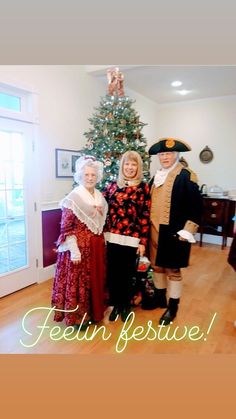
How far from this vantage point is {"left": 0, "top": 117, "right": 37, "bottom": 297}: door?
108 inches

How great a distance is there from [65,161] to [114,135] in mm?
870

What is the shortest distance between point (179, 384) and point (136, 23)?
1700 millimetres

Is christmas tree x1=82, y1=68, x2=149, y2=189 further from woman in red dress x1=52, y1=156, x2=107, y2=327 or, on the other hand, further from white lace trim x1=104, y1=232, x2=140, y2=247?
white lace trim x1=104, y1=232, x2=140, y2=247

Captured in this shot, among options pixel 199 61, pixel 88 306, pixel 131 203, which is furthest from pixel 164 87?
pixel 88 306

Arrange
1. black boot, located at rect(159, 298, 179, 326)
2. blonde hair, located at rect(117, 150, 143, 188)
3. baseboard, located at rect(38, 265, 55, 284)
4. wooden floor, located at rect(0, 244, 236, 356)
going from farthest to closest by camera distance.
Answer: baseboard, located at rect(38, 265, 55, 284), black boot, located at rect(159, 298, 179, 326), blonde hair, located at rect(117, 150, 143, 188), wooden floor, located at rect(0, 244, 236, 356)

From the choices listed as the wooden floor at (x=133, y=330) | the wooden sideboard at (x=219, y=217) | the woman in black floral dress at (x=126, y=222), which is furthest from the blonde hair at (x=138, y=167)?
the wooden sideboard at (x=219, y=217)

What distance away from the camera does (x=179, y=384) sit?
1292 mm

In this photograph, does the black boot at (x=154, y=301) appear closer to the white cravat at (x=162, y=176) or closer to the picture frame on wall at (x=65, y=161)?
the white cravat at (x=162, y=176)

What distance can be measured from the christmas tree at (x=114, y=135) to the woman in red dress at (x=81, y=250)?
2.05 ft

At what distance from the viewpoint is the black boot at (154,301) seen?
100 inches

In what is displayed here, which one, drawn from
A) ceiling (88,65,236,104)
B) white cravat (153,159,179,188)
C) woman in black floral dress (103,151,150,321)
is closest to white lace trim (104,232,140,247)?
woman in black floral dress (103,151,150,321)

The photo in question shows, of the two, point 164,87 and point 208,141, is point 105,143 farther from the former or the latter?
point 208,141

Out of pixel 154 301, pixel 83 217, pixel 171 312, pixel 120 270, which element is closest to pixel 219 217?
pixel 154 301

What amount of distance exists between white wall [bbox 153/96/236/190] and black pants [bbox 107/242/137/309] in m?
3.30
